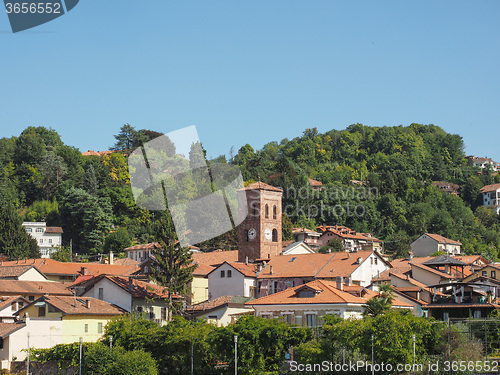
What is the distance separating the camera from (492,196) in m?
140

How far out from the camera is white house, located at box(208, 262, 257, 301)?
57.6 m

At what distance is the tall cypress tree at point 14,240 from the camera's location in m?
82.9

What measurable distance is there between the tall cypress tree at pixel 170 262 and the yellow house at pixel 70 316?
21.1 feet

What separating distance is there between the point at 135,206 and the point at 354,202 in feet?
115

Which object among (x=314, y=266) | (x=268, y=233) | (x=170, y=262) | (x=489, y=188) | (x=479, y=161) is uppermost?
(x=479, y=161)

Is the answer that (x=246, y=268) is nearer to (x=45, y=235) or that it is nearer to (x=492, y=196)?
(x=45, y=235)

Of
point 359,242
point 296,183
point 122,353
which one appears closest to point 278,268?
point 122,353

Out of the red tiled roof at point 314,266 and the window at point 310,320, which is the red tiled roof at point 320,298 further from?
the red tiled roof at point 314,266

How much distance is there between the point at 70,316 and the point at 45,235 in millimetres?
60775

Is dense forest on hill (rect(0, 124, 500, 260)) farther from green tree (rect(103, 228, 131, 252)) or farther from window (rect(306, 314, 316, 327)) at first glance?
window (rect(306, 314, 316, 327))

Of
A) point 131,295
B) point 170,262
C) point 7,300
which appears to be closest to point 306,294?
point 131,295

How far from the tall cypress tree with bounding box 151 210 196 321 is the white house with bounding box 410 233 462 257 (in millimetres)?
52842

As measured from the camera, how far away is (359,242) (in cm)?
10319

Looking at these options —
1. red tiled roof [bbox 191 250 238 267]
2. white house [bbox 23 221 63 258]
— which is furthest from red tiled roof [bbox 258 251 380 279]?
white house [bbox 23 221 63 258]
